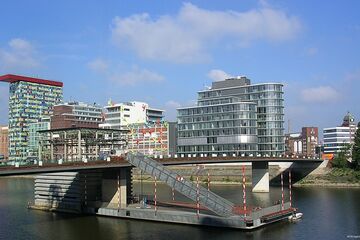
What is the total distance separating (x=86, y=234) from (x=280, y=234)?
26.0 meters

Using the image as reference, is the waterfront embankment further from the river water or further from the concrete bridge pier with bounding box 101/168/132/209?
the concrete bridge pier with bounding box 101/168/132/209

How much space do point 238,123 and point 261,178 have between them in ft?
168

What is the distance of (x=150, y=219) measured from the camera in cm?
6975

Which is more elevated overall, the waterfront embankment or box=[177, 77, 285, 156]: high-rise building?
box=[177, 77, 285, 156]: high-rise building

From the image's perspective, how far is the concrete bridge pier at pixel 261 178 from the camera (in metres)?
120

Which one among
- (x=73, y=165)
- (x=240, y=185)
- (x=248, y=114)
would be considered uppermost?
(x=248, y=114)

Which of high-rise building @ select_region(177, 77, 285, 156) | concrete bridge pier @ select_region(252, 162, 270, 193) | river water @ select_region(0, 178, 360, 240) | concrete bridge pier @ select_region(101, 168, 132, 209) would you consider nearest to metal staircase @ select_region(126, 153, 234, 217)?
river water @ select_region(0, 178, 360, 240)

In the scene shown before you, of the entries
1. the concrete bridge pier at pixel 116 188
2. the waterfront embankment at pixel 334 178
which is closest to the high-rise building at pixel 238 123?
the waterfront embankment at pixel 334 178

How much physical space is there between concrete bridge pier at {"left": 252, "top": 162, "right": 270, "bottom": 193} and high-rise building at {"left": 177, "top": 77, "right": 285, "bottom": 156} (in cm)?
Result: 4756

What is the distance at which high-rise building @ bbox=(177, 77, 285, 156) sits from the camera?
171m

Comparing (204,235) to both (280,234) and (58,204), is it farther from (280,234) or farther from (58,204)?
(58,204)

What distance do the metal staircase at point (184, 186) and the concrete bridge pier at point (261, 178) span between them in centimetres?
5197

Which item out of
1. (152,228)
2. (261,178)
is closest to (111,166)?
(152,228)

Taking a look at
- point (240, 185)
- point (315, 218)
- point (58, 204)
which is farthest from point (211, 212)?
point (240, 185)
